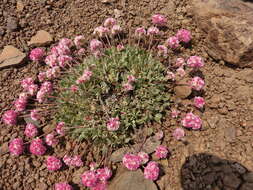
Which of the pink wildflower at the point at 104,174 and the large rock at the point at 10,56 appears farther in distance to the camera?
the large rock at the point at 10,56

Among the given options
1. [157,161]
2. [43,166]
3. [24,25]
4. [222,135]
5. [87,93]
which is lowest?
[43,166]

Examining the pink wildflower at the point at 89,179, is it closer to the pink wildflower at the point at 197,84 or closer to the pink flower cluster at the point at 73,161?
the pink flower cluster at the point at 73,161

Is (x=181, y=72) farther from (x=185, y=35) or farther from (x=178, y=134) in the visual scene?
(x=178, y=134)

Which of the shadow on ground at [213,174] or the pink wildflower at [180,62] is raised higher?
the pink wildflower at [180,62]

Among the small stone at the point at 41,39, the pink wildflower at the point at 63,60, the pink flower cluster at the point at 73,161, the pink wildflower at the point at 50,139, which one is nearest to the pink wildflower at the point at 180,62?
the pink wildflower at the point at 63,60

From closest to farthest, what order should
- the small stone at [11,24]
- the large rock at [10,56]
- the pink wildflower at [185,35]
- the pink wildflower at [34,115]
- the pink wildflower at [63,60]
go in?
1. the pink wildflower at [34,115]
2. the pink wildflower at [63,60]
3. the pink wildflower at [185,35]
4. the large rock at [10,56]
5. the small stone at [11,24]

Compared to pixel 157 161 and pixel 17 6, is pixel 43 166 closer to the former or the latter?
pixel 157 161

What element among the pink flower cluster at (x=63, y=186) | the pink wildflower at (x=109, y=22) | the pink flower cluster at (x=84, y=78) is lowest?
the pink flower cluster at (x=63, y=186)

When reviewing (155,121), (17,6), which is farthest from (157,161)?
(17,6)
